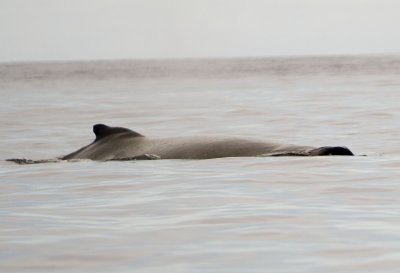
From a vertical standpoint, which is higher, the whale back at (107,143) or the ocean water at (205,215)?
the whale back at (107,143)

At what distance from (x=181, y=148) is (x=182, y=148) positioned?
0.04 ft

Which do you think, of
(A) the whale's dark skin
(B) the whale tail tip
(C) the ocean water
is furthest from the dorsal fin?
(B) the whale tail tip

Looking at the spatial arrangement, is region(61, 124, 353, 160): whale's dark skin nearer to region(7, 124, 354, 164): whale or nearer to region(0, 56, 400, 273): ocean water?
region(7, 124, 354, 164): whale

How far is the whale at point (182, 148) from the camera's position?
11.1 m

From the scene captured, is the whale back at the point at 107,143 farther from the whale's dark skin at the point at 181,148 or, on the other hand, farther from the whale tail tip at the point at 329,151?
the whale tail tip at the point at 329,151

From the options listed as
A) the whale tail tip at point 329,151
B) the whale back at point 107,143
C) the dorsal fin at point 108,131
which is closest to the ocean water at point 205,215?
the whale tail tip at point 329,151

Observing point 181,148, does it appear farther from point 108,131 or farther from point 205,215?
point 205,215

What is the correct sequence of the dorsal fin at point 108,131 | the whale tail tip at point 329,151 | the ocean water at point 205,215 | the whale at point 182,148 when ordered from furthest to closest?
the dorsal fin at point 108,131, the whale at point 182,148, the whale tail tip at point 329,151, the ocean water at point 205,215

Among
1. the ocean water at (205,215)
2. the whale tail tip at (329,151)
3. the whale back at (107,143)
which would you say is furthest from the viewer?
the whale back at (107,143)

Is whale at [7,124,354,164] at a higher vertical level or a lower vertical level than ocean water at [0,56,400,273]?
higher

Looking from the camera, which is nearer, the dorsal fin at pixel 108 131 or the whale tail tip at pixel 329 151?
the whale tail tip at pixel 329 151

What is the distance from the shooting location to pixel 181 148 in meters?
11.6

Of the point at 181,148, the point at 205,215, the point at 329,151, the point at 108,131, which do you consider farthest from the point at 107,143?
the point at 205,215

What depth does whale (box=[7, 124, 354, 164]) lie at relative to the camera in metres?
11.1
